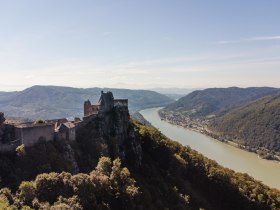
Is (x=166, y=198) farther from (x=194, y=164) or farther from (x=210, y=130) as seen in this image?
(x=210, y=130)

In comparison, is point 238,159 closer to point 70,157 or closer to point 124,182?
point 124,182

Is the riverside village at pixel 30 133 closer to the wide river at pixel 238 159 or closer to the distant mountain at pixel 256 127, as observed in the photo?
the wide river at pixel 238 159

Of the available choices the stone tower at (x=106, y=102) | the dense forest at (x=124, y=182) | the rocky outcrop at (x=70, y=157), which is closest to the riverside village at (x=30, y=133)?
the dense forest at (x=124, y=182)

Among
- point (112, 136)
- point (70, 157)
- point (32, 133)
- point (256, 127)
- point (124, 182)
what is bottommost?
point (256, 127)

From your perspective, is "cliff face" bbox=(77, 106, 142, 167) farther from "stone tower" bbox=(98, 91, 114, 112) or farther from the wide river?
the wide river

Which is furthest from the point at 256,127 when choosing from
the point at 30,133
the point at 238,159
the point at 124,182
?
the point at 30,133

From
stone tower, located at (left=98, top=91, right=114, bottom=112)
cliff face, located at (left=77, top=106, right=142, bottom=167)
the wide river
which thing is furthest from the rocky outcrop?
the wide river
